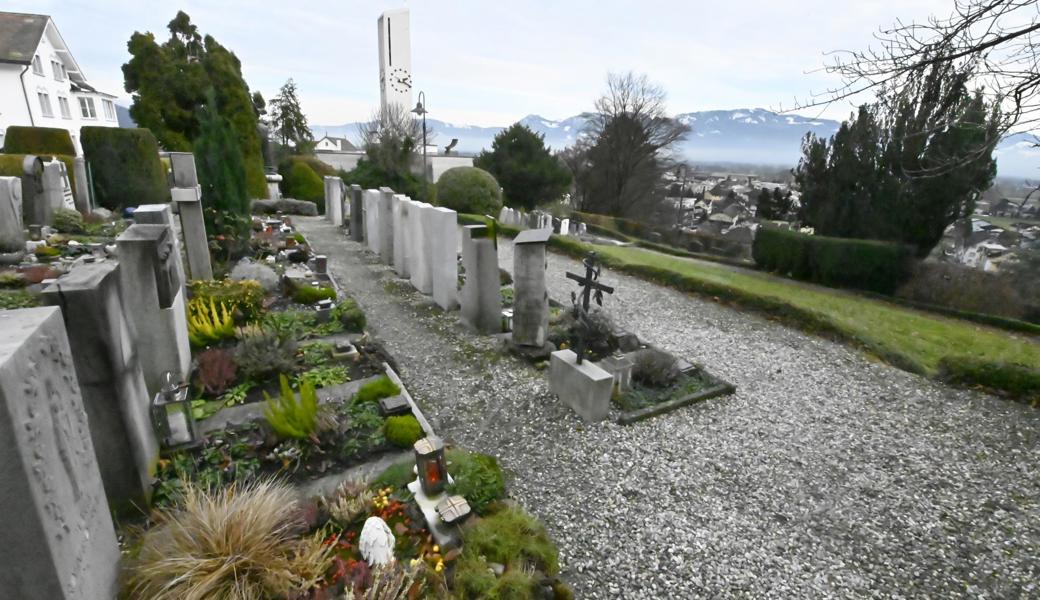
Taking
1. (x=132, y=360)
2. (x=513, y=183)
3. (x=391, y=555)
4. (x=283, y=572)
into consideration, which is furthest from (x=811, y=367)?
(x=513, y=183)

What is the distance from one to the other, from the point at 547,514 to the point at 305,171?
1045 inches

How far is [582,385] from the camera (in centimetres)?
560

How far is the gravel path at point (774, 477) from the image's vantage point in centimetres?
360

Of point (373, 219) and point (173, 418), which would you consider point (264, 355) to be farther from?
point (373, 219)

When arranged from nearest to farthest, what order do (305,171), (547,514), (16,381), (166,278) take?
(16,381) < (547,514) < (166,278) < (305,171)

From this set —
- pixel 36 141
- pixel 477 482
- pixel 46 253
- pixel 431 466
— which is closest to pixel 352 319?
pixel 431 466

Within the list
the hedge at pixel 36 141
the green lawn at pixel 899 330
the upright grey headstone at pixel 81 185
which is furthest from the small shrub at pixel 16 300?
the hedge at pixel 36 141

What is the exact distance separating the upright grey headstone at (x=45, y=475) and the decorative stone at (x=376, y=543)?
1.34 metres

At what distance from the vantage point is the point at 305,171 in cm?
2622

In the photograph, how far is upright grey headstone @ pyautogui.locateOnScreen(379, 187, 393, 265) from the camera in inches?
508

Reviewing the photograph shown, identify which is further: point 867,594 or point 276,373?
point 276,373

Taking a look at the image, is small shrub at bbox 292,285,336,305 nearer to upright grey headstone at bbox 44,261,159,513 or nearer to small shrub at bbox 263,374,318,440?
small shrub at bbox 263,374,318,440

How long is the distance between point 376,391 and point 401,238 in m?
7.01

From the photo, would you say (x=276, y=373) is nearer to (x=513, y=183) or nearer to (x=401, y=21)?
(x=513, y=183)
